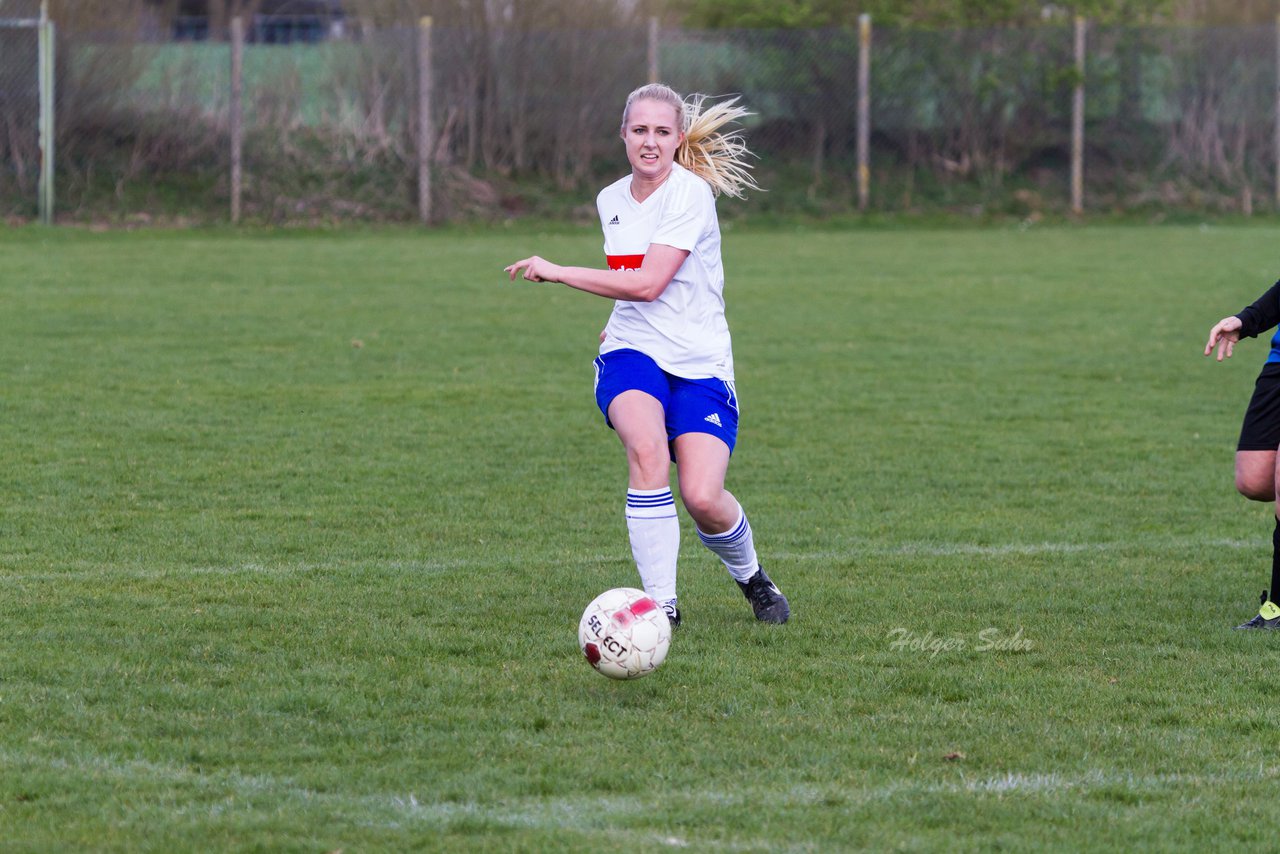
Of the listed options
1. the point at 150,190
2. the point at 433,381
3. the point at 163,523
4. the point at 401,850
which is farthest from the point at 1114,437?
the point at 150,190

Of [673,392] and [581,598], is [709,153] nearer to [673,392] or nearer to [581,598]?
[673,392]

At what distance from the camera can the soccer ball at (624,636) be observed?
482 cm

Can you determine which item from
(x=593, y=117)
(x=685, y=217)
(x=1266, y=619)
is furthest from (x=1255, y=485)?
(x=593, y=117)

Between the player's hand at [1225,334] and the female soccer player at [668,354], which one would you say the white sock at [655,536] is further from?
the player's hand at [1225,334]

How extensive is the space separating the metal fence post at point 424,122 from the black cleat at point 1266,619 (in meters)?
19.1

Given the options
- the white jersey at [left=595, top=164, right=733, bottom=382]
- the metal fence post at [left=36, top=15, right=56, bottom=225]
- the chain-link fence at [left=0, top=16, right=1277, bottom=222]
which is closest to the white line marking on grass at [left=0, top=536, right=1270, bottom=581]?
the white jersey at [left=595, top=164, right=733, bottom=382]

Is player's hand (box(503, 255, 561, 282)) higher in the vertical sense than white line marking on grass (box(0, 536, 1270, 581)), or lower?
higher

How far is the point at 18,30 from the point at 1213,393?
16.9 m

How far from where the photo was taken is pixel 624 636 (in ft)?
15.8

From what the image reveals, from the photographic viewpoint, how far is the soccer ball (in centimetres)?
482

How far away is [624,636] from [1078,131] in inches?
898

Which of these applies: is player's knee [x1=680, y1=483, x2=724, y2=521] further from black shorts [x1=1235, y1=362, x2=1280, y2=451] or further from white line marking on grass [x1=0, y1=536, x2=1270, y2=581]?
black shorts [x1=1235, y1=362, x2=1280, y2=451]

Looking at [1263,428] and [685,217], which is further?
[1263,428]

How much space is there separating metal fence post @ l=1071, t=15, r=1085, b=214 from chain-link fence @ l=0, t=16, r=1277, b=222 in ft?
0.54
